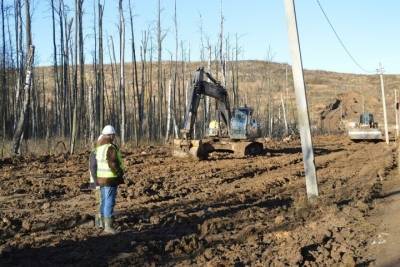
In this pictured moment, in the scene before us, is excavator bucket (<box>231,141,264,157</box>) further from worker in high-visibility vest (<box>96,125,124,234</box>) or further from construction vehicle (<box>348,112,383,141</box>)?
construction vehicle (<box>348,112,383,141</box>)

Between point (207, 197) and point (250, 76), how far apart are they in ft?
280

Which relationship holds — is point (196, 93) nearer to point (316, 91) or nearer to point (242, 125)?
point (242, 125)

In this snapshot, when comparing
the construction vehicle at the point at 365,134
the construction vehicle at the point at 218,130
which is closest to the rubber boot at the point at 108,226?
the construction vehicle at the point at 218,130

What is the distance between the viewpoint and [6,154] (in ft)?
80.1

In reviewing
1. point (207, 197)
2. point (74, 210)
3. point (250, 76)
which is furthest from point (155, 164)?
point (250, 76)

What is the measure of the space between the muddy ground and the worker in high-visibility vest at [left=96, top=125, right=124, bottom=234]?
0.45 meters

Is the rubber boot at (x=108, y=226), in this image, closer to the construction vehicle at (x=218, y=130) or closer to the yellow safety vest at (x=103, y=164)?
the yellow safety vest at (x=103, y=164)

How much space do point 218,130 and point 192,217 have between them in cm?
1465

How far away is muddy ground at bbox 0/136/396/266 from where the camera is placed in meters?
7.96

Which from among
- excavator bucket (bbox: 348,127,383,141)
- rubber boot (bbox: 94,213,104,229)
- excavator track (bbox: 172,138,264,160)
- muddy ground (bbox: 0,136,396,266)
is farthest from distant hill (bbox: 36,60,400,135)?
rubber boot (bbox: 94,213,104,229)

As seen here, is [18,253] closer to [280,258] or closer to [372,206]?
[280,258]

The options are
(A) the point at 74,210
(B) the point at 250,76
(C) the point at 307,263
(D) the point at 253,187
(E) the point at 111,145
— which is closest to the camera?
(C) the point at 307,263

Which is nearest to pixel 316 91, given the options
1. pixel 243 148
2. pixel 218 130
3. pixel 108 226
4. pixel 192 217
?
pixel 218 130

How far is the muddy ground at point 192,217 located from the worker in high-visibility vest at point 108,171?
45cm
